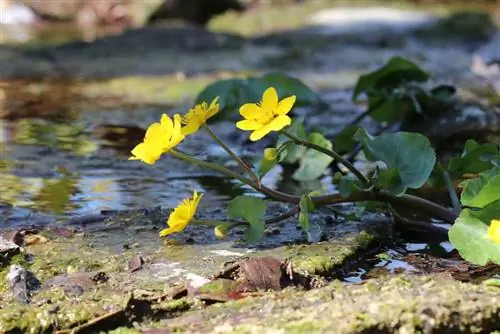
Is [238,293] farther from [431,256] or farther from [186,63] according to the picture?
[186,63]

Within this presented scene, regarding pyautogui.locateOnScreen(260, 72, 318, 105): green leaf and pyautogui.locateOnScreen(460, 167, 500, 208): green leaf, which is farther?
pyautogui.locateOnScreen(260, 72, 318, 105): green leaf

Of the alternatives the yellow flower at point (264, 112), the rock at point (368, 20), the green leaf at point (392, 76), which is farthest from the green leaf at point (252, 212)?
the rock at point (368, 20)

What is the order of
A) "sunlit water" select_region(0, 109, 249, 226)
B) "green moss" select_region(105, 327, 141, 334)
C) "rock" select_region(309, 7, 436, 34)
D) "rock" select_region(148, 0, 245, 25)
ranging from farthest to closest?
"rock" select_region(148, 0, 245, 25), "rock" select_region(309, 7, 436, 34), "sunlit water" select_region(0, 109, 249, 226), "green moss" select_region(105, 327, 141, 334)

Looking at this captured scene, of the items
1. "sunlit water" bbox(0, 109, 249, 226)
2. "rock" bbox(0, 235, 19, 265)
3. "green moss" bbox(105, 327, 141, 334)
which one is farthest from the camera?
"sunlit water" bbox(0, 109, 249, 226)

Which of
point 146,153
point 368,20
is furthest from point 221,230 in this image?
point 368,20

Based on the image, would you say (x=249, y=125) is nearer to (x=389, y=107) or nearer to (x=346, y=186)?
(x=346, y=186)

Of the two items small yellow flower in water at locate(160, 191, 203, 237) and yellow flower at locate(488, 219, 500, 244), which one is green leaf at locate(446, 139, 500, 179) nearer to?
yellow flower at locate(488, 219, 500, 244)

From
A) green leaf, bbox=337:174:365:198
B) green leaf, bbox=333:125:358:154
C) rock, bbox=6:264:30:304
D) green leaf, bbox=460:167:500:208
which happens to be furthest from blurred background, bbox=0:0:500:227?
green leaf, bbox=460:167:500:208

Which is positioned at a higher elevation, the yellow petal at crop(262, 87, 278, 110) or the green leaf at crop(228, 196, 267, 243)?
the yellow petal at crop(262, 87, 278, 110)
